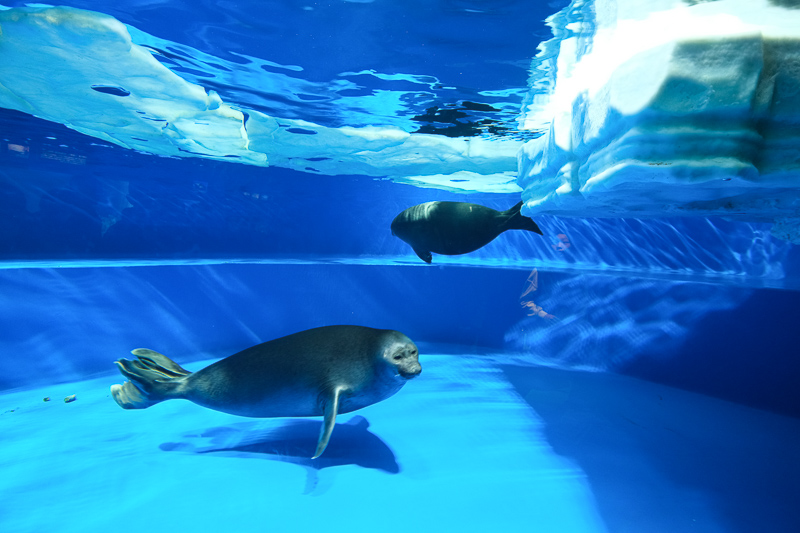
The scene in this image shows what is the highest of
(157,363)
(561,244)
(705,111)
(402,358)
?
A: (705,111)

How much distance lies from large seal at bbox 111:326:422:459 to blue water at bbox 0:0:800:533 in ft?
1.83

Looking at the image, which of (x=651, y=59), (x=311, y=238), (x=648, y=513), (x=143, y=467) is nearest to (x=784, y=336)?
(x=648, y=513)

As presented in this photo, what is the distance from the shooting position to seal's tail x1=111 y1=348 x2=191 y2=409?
4.00m

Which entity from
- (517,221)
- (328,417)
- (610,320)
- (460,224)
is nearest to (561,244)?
(610,320)

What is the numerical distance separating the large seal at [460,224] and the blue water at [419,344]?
7.40ft

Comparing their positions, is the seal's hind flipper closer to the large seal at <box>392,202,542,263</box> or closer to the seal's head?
the seal's head

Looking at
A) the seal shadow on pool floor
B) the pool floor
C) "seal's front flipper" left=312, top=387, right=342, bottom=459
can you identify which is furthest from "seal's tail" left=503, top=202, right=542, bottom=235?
"seal's front flipper" left=312, top=387, right=342, bottom=459

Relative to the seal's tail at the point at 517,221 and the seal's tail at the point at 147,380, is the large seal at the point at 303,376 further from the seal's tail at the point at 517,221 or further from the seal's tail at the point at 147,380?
the seal's tail at the point at 517,221

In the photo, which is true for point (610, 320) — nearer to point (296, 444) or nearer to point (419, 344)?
point (419, 344)

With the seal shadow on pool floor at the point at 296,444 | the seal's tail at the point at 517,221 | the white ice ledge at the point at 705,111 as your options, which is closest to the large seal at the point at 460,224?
the seal's tail at the point at 517,221

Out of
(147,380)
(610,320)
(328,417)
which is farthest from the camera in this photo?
(610,320)

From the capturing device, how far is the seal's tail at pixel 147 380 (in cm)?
400

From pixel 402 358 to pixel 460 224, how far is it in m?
3.05

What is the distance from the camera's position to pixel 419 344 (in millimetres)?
8641
